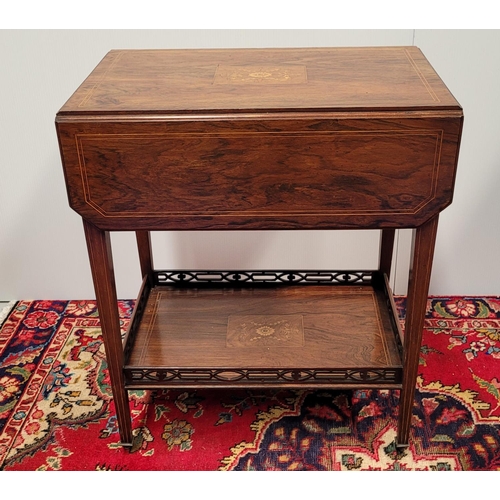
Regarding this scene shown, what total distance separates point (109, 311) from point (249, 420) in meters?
0.62

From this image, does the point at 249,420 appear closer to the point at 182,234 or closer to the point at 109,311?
the point at 109,311

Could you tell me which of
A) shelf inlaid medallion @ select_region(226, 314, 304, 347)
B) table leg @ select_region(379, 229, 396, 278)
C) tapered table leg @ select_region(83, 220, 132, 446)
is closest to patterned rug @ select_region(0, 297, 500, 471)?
tapered table leg @ select_region(83, 220, 132, 446)

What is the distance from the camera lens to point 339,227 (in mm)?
1469

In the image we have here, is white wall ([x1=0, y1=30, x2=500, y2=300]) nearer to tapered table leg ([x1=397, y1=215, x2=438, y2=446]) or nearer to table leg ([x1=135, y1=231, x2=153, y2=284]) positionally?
table leg ([x1=135, y1=231, x2=153, y2=284])

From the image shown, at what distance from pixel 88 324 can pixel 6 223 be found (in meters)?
0.50

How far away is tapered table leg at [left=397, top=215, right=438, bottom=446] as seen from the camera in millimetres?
1506

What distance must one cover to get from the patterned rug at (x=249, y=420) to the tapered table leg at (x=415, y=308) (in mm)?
159

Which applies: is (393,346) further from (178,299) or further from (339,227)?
(178,299)

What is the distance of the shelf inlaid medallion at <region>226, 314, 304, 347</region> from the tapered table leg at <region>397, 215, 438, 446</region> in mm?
337

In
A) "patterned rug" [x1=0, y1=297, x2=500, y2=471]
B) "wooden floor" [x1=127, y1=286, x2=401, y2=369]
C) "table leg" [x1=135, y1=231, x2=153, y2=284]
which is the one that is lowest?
"patterned rug" [x1=0, y1=297, x2=500, y2=471]

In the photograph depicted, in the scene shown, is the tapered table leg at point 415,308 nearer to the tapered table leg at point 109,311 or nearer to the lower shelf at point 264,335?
the lower shelf at point 264,335

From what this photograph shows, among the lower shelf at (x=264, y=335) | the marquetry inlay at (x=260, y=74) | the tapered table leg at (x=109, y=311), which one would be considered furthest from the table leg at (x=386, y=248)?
the tapered table leg at (x=109, y=311)

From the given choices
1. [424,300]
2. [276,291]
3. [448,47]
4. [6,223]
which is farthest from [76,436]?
[448,47]

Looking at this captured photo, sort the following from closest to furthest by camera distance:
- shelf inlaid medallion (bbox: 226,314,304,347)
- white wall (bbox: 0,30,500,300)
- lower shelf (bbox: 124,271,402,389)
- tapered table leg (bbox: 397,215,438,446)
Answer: tapered table leg (bbox: 397,215,438,446) < lower shelf (bbox: 124,271,402,389) < shelf inlaid medallion (bbox: 226,314,304,347) < white wall (bbox: 0,30,500,300)
